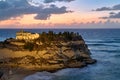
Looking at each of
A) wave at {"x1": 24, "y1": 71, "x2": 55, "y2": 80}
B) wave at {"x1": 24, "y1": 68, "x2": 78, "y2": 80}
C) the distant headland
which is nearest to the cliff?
the distant headland

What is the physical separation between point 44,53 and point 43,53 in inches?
9.8

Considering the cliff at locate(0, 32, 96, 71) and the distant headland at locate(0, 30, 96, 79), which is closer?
the distant headland at locate(0, 30, 96, 79)

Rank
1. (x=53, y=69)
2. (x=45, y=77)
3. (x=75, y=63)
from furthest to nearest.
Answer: (x=75, y=63), (x=53, y=69), (x=45, y=77)

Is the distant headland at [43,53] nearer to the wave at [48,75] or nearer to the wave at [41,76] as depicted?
the wave at [48,75]

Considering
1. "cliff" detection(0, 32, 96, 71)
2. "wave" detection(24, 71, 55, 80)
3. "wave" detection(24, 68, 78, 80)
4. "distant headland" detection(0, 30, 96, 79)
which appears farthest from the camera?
"cliff" detection(0, 32, 96, 71)

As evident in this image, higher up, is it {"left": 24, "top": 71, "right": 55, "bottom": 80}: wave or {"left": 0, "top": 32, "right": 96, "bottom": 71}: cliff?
{"left": 0, "top": 32, "right": 96, "bottom": 71}: cliff

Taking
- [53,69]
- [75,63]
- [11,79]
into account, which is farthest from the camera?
[75,63]

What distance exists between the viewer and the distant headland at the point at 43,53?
79562 mm

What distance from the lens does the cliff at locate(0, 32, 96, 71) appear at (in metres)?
79.7

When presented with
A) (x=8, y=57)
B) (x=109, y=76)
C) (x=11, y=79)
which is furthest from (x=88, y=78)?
(x=8, y=57)

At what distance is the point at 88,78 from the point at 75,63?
13.4m

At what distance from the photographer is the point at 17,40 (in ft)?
286

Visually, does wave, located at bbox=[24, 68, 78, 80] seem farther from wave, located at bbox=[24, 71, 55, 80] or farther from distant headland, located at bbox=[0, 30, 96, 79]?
distant headland, located at bbox=[0, 30, 96, 79]

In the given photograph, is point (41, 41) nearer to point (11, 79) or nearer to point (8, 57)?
point (8, 57)
